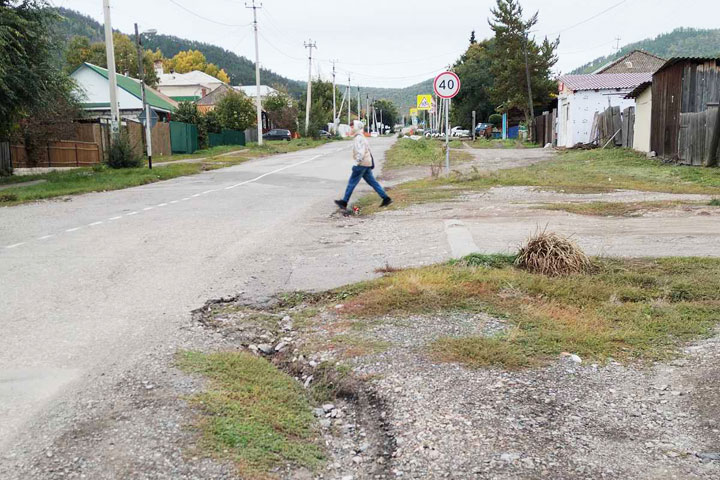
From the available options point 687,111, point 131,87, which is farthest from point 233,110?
point 687,111

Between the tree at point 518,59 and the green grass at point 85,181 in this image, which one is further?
the tree at point 518,59

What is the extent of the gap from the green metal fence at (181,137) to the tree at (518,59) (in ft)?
87.5

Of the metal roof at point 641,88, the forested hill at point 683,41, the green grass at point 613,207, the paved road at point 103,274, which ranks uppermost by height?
the forested hill at point 683,41

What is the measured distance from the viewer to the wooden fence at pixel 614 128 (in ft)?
96.6

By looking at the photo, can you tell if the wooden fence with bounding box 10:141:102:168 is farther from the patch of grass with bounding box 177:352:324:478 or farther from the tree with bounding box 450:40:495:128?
the tree with bounding box 450:40:495:128

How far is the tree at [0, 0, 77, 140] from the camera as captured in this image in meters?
19.2

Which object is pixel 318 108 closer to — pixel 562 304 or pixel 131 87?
pixel 131 87

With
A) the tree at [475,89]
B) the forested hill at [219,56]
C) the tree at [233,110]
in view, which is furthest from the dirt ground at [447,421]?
the forested hill at [219,56]

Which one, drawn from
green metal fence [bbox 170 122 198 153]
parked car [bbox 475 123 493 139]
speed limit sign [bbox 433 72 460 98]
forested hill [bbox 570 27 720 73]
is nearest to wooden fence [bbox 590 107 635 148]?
speed limit sign [bbox 433 72 460 98]

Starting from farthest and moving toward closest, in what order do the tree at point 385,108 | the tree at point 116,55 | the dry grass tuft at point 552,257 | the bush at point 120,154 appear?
the tree at point 385,108 → the tree at point 116,55 → the bush at point 120,154 → the dry grass tuft at point 552,257

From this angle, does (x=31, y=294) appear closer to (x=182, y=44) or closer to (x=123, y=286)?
(x=123, y=286)

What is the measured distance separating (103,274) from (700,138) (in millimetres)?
17927

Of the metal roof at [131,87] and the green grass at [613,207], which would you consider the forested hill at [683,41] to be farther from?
the green grass at [613,207]

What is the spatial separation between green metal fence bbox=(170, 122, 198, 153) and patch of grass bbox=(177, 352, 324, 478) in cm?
4092
